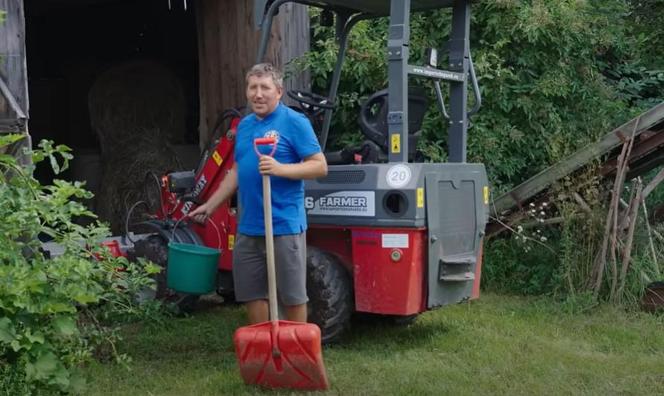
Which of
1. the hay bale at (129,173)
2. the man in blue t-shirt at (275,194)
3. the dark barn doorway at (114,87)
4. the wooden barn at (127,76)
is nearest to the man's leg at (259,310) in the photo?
the man in blue t-shirt at (275,194)

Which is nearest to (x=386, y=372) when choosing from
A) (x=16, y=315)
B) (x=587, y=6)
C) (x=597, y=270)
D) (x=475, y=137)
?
(x=16, y=315)

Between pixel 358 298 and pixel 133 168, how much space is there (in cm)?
561

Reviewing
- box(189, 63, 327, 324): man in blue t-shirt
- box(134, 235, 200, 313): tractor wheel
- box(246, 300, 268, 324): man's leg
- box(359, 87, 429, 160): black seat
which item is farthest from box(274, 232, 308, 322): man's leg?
box(134, 235, 200, 313): tractor wheel

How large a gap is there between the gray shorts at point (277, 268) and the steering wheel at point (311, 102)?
4.81ft

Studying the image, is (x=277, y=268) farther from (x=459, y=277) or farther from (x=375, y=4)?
(x=375, y=4)

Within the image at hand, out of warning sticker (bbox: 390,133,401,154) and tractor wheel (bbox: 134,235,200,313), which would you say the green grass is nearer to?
tractor wheel (bbox: 134,235,200,313)

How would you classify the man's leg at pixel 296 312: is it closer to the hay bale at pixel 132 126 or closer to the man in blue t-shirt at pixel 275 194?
the man in blue t-shirt at pixel 275 194

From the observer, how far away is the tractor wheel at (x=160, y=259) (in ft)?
20.8

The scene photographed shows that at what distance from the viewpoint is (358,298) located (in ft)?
17.5

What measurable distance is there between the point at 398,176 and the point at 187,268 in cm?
153

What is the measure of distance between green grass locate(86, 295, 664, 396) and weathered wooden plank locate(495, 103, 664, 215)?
1.00 m

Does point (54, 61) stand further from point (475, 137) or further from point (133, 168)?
point (475, 137)

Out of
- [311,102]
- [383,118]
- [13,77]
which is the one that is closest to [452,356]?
[383,118]

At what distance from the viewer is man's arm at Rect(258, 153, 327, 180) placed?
14.3 feet
